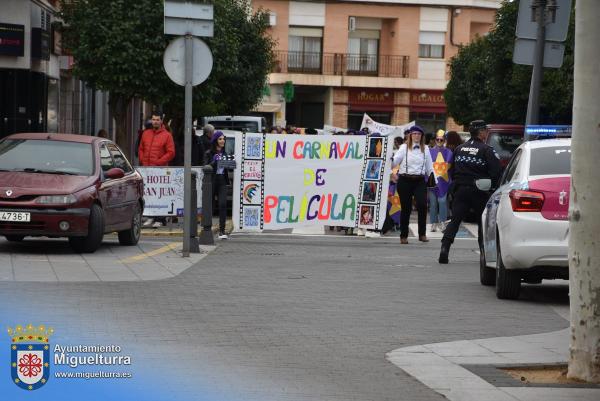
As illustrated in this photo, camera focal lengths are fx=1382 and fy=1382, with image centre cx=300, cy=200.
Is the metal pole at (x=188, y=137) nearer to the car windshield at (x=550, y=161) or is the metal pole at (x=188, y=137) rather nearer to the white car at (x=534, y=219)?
A: the white car at (x=534, y=219)

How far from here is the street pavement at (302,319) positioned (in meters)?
8.47

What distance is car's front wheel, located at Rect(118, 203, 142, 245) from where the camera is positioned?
62.3ft

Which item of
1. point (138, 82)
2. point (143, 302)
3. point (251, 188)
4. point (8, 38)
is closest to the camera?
point (143, 302)

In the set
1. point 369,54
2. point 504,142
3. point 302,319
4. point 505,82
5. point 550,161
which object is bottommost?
point 302,319

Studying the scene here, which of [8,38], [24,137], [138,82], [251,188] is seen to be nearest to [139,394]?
[24,137]

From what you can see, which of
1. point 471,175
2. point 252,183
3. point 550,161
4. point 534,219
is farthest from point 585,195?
point 252,183

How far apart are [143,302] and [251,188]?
11.3 meters

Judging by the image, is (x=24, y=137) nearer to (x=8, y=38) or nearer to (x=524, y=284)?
(x=524, y=284)

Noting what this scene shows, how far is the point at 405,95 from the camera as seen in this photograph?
6425 cm

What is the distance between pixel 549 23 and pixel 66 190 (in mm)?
8182

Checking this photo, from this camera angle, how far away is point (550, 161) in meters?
13.6

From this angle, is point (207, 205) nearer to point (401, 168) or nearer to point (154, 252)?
point (154, 252)

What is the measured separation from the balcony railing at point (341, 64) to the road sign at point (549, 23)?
4258 centimetres

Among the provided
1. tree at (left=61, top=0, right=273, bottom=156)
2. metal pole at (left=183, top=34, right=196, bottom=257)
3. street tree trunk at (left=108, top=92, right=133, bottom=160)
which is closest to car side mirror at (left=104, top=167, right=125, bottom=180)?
metal pole at (left=183, top=34, right=196, bottom=257)
